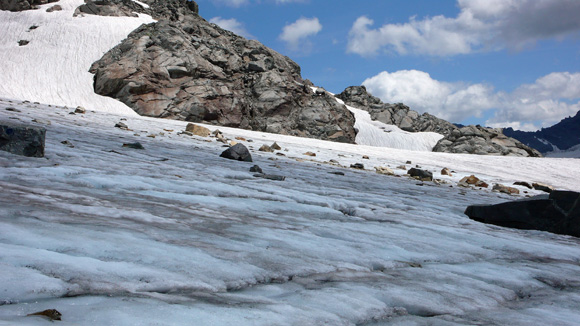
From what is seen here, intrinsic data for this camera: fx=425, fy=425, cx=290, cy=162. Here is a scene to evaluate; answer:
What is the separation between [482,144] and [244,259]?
51.5 metres

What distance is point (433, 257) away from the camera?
322cm

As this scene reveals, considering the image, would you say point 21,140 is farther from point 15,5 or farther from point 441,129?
point 441,129

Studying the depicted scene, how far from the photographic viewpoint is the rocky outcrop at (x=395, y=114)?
6550cm

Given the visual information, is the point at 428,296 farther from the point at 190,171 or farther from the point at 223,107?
the point at 223,107

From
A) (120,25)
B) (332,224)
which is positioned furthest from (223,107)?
(332,224)

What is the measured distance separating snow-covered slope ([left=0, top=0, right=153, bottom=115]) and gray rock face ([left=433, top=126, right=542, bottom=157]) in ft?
122

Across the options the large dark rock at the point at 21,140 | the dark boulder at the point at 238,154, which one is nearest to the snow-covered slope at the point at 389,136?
the dark boulder at the point at 238,154

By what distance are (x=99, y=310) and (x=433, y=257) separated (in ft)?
8.00

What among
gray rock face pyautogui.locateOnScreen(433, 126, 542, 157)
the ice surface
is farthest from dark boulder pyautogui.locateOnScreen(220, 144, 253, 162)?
gray rock face pyautogui.locateOnScreen(433, 126, 542, 157)

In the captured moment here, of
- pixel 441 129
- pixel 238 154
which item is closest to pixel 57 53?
pixel 238 154

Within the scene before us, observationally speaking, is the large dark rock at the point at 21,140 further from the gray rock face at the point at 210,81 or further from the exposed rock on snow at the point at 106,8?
the exposed rock on snow at the point at 106,8

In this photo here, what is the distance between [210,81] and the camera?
39.4 m

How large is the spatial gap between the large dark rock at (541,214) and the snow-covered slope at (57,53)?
Answer: 3004cm

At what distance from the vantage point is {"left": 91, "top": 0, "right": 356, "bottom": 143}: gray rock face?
3434 centimetres
